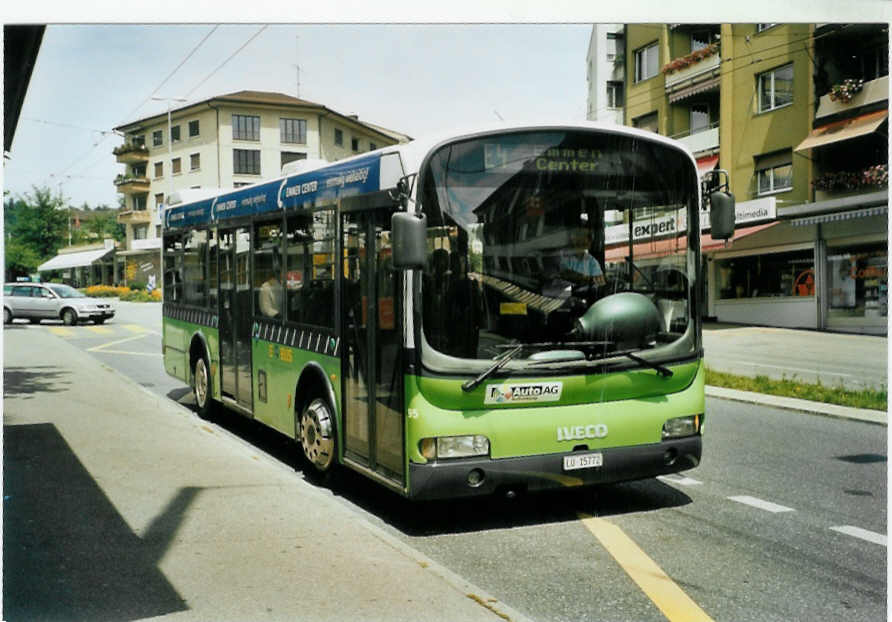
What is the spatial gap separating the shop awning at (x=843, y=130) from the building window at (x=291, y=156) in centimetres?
493

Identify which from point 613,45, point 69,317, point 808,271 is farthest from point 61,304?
point 613,45

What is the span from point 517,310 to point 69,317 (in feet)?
80.5

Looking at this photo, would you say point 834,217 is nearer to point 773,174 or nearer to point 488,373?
point 773,174

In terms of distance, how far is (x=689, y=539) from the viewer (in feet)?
19.0

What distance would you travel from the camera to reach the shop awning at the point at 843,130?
368 inches

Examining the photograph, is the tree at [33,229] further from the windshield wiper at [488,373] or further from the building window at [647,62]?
the building window at [647,62]

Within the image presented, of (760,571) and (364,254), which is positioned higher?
(364,254)

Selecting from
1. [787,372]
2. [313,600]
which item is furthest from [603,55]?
[787,372]

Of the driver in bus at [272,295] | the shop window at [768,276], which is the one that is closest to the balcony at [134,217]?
the driver in bus at [272,295]

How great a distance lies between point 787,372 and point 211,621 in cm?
1178

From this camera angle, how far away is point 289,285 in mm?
7902

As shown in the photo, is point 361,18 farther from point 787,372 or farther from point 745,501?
point 787,372

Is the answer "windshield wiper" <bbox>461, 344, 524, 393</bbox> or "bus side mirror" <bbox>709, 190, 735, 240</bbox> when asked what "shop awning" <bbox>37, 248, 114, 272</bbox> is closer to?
"windshield wiper" <bbox>461, 344, 524, 393</bbox>

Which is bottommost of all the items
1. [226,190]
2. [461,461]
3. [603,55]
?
[461,461]
